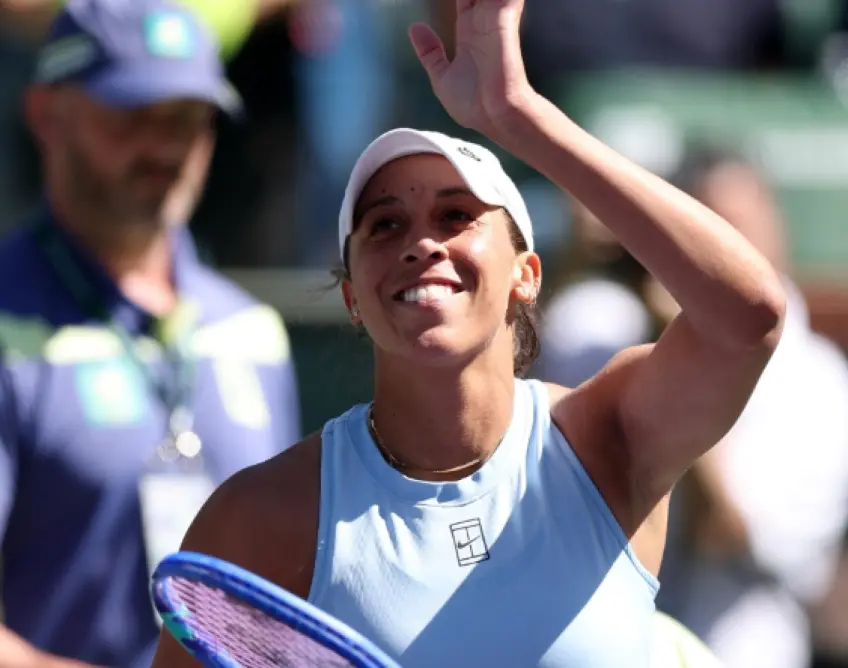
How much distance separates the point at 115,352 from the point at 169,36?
0.79 meters

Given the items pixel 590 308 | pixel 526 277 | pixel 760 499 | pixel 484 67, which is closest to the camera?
pixel 484 67

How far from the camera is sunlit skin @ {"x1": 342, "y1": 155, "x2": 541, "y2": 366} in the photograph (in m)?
2.63

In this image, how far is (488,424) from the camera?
8.95 ft

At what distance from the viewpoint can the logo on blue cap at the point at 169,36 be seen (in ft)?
13.4

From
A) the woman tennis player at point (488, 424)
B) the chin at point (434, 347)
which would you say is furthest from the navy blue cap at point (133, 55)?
the chin at point (434, 347)

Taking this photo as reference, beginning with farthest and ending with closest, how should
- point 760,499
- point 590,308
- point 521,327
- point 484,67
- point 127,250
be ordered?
point 760,499 < point 590,308 < point 127,250 < point 521,327 < point 484,67

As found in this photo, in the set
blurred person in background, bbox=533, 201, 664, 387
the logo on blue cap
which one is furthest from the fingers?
blurred person in background, bbox=533, 201, 664, 387

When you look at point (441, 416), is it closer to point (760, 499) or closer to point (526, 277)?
point (526, 277)

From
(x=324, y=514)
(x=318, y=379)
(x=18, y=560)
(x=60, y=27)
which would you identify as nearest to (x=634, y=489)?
(x=324, y=514)

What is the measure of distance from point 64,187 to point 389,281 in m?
1.52

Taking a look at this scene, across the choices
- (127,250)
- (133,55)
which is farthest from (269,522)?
(133,55)

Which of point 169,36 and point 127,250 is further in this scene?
point 169,36

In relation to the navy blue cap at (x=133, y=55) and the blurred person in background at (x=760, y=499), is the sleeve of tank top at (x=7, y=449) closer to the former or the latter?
the navy blue cap at (x=133, y=55)

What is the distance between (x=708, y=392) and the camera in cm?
258
